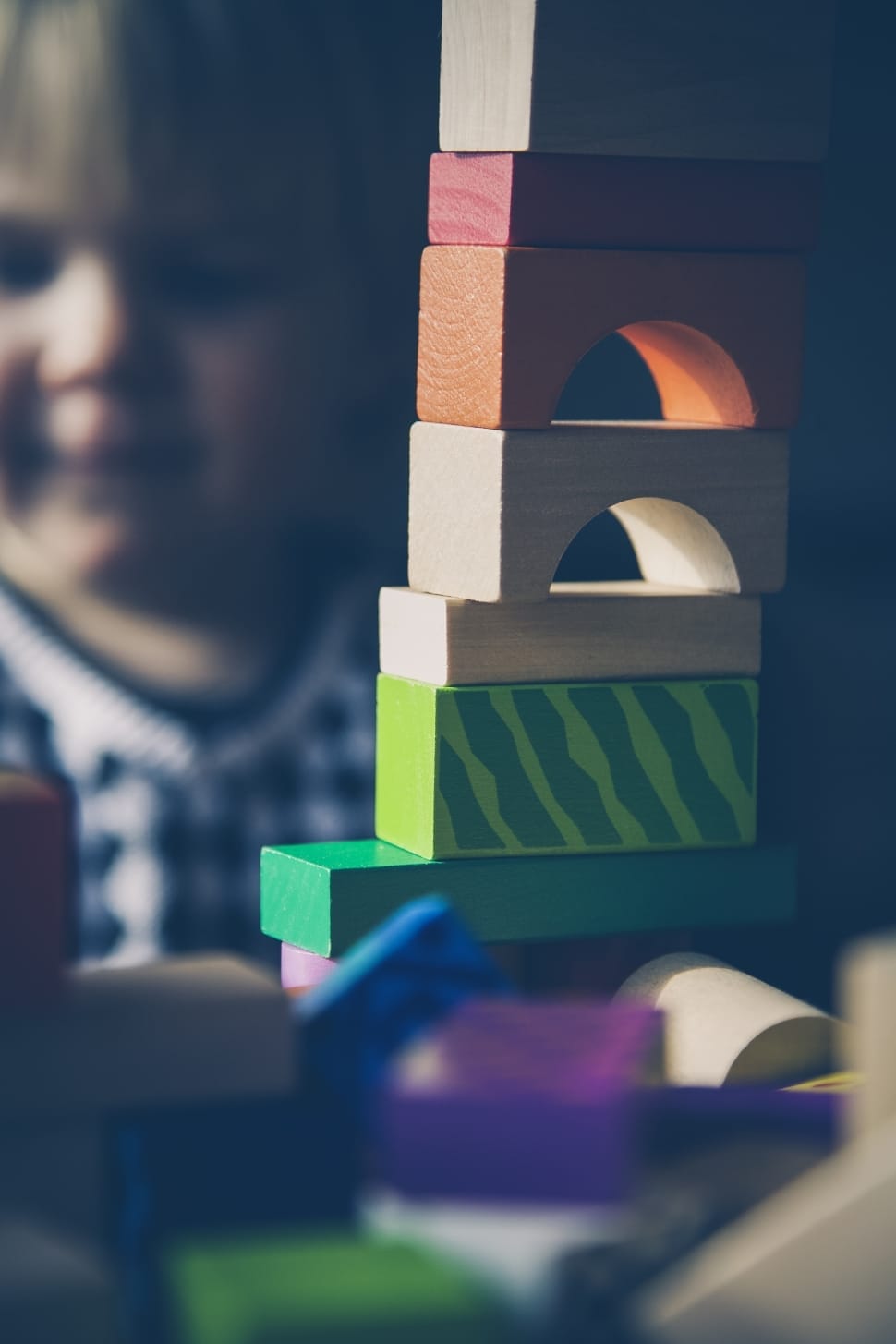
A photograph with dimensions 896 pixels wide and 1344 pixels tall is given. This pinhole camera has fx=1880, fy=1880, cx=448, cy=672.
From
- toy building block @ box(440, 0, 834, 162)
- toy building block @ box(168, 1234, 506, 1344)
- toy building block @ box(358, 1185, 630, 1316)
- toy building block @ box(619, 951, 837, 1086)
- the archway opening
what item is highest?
toy building block @ box(440, 0, 834, 162)

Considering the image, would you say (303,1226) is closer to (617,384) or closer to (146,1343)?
(146,1343)

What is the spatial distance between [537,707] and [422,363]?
0.26 m

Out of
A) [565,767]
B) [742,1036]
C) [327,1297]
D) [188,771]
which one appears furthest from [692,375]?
[327,1297]

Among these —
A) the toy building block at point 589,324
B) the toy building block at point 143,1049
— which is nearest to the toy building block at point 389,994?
the toy building block at point 143,1049

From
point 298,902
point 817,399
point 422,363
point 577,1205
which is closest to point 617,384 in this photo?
point 817,399

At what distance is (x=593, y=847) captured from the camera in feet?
4.46

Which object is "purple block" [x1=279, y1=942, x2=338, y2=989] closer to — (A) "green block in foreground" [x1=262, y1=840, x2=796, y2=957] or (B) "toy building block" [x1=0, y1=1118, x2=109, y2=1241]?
(A) "green block in foreground" [x1=262, y1=840, x2=796, y2=957]

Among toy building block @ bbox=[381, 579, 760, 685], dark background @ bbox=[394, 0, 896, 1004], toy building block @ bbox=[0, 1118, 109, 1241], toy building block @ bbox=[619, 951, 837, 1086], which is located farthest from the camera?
dark background @ bbox=[394, 0, 896, 1004]

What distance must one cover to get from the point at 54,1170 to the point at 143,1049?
0.06 m

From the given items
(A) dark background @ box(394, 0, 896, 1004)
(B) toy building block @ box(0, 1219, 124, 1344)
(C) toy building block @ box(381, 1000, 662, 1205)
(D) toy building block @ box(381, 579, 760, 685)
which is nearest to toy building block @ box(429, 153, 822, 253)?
(D) toy building block @ box(381, 579, 760, 685)

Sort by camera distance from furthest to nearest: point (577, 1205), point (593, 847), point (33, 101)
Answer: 1. point (33, 101)
2. point (593, 847)
3. point (577, 1205)

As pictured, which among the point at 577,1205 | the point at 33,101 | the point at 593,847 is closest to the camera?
the point at 577,1205

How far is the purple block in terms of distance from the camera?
4.37 feet

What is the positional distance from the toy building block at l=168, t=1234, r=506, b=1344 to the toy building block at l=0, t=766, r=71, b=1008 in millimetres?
154
